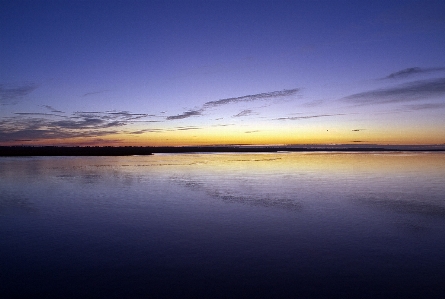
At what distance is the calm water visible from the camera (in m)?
6.09

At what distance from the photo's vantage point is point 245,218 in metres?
11.2

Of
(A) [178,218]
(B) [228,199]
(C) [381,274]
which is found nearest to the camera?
(C) [381,274]

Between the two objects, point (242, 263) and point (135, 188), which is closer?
point (242, 263)

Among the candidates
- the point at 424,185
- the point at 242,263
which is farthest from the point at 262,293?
the point at 424,185

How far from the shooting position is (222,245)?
8.38 meters

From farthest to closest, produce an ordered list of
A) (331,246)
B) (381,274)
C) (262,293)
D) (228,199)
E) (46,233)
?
(228,199)
(46,233)
(331,246)
(381,274)
(262,293)

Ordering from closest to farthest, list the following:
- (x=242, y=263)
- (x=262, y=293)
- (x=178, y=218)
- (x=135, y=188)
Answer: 1. (x=262, y=293)
2. (x=242, y=263)
3. (x=178, y=218)
4. (x=135, y=188)

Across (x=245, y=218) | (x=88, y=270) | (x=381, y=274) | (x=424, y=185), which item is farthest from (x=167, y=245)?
(x=424, y=185)

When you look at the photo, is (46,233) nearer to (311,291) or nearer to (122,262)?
(122,262)

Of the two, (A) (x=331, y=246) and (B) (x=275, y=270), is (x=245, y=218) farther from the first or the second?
(B) (x=275, y=270)

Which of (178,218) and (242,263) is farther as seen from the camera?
(178,218)

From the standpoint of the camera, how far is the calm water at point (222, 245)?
240 inches

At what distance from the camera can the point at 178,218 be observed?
1120cm

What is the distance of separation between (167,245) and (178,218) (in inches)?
110
